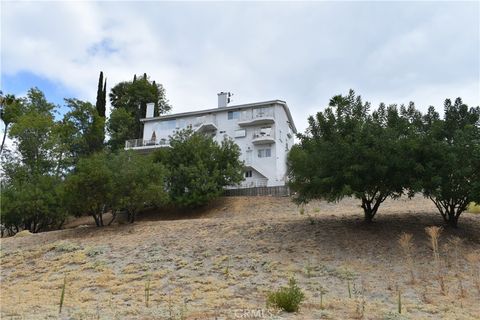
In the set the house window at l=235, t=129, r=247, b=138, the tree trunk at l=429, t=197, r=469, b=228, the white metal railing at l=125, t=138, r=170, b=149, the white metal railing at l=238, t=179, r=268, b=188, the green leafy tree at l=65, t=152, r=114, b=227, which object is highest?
the house window at l=235, t=129, r=247, b=138

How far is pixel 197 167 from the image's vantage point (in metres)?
36.2

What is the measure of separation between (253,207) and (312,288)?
76.6 feet

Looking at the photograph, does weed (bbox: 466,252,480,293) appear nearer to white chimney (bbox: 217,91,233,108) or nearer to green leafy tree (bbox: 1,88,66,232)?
green leafy tree (bbox: 1,88,66,232)

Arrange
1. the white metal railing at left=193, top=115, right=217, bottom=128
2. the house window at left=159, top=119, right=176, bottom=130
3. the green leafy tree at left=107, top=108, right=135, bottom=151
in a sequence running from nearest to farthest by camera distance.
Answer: the white metal railing at left=193, top=115, right=217, bottom=128 → the house window at left=159, top=119, right=176, bottom=130 → the green leafy tree at left=107, top=108, right=135, bottom=151

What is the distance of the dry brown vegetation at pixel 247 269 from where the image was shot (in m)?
9.52

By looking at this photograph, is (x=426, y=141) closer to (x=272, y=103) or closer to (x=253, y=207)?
(x=253, y=207)

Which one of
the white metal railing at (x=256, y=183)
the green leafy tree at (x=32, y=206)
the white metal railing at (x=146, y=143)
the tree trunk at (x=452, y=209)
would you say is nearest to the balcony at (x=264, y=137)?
the white metal railing at (x=256, y=183)

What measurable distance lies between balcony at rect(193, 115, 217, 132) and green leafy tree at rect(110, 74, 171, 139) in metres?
12.8

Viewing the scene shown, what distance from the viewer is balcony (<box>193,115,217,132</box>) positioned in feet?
157

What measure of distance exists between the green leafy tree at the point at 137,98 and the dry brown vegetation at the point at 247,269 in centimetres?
3742

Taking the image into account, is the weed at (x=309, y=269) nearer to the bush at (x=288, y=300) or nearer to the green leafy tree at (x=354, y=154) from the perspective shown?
the green leafy tree at (x=354, y=154)

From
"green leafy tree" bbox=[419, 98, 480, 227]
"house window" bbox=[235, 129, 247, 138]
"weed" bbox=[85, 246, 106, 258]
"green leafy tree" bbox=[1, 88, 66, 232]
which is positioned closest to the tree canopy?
"green leafy tree" bbox=[419, 98, 480, 227]

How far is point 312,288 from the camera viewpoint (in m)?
11.7

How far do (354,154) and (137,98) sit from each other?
48594 millimetres
